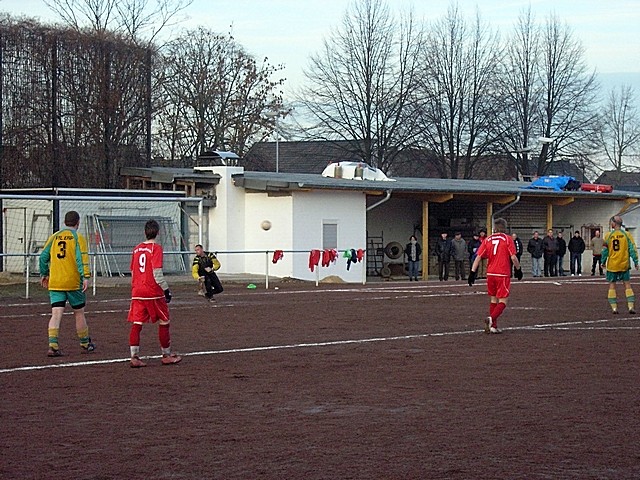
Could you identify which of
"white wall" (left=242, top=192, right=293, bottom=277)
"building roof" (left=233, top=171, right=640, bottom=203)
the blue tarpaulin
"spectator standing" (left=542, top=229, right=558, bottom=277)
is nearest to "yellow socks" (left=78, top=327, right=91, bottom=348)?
"white wall" (left=242, top=192, right=293, bottom=277)

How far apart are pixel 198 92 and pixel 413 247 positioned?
18145 millimetres

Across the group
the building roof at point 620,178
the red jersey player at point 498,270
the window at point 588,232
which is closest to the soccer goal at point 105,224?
the red jersey player at point 498,270

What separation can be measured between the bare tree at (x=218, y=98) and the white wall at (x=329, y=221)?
16.0 m

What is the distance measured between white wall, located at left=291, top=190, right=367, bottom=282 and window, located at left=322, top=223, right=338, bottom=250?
15cm

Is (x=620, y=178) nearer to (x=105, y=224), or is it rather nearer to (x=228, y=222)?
(x=228, y=222)

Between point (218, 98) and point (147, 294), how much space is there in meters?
40.1

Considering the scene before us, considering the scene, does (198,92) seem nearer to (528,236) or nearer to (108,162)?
(108,162)

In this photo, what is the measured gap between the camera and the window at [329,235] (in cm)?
3544

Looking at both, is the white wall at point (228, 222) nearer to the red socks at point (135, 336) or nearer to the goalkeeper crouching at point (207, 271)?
the goalkeeper crouching at point (207, 271)

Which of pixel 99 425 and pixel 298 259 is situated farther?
pixel 298 259

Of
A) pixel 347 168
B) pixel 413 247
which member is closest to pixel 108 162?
pixel 347 168

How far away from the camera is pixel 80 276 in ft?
45.4

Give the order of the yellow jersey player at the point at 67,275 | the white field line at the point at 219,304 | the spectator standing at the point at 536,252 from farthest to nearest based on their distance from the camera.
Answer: the spectator standing at the point at 536,252, the white field line at the point at 219,304, the yellow jersey player at the point at 67,275

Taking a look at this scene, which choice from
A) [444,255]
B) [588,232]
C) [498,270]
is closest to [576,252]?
[588,232]
